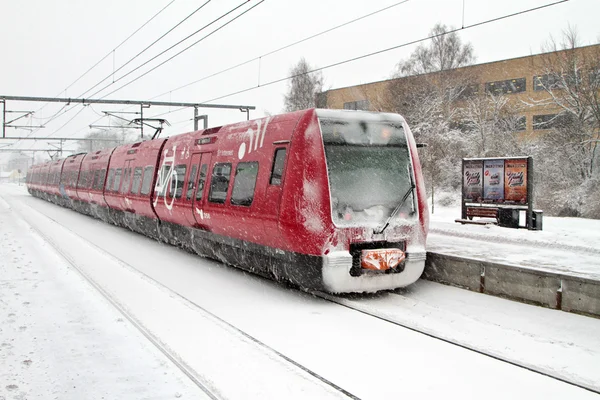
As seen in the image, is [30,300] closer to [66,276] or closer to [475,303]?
[66,276]

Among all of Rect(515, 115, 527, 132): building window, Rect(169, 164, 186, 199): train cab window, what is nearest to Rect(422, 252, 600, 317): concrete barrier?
Rect(169, 164, 186, 199): train cab window

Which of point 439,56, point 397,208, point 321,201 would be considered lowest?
point 397,208

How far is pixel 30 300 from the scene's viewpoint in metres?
7.43

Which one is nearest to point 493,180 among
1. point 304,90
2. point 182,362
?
point 182,362

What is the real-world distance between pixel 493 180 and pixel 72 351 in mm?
14976

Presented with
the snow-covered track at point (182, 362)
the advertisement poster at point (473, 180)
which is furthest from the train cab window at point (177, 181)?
the advertisement poster at point (473, 180)

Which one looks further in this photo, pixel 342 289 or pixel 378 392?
pixel 342 289

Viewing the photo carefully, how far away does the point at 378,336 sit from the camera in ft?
19.6

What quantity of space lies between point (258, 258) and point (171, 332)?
108 inches

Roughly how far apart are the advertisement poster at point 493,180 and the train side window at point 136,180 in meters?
11.1

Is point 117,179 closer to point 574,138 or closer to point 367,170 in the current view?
point 367,170

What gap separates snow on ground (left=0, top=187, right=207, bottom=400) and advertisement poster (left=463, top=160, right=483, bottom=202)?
13.4 metres

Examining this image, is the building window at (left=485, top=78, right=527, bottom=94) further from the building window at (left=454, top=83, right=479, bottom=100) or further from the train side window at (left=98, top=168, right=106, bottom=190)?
the train side window at (left=98, top=168, right=106, bottom=190)

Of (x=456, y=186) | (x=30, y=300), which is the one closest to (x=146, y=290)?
(x=30, y=300)
